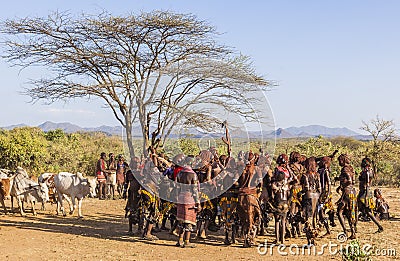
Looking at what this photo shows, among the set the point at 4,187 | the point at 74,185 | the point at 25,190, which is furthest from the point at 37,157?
the point at 74,185

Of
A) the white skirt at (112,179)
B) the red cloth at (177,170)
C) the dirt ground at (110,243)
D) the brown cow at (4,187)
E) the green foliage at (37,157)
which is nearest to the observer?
the dirt ground at (110,243)

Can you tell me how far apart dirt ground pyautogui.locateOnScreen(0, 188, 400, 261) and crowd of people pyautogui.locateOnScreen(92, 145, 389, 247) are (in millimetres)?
302

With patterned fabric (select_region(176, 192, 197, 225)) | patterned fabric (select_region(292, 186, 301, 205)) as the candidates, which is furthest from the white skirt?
patterned fabric (select_region(292, 186, 301, 205))

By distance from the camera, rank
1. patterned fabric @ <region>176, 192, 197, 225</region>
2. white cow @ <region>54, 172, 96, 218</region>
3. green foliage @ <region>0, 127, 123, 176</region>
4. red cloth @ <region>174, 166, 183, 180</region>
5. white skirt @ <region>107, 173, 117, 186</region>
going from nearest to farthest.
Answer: patterned fabric @ <region>176, 192, 197, 225</region>
red cloth @ <region>174, 166, 183, 180</region>
white cow @ <region>54, 172, 96, 218</region>
white skirt @ <region>107, 173, 117, 186</region>
green foliage @ <region>0, 127, 123, 176</region>

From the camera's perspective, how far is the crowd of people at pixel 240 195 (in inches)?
397

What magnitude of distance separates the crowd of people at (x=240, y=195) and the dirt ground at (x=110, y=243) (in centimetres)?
30

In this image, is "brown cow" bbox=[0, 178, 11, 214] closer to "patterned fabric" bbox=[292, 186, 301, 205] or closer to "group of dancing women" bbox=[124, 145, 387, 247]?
"group of dancing women" bbox=[124, 145, 387, 247]

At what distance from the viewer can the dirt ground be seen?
954 centimetres

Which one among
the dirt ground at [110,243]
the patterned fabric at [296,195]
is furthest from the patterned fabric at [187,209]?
the patterned fabric at [296,195]

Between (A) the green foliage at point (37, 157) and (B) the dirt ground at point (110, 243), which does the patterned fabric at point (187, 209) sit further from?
(A) the green foliage at point (37, 157)

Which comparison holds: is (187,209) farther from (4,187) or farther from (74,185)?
(4,187)

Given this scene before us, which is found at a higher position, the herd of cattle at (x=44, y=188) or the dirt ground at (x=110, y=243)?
the herd of cattle at (x=44, y=188)

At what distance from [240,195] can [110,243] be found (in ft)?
9.30

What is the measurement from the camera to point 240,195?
33.0ft
